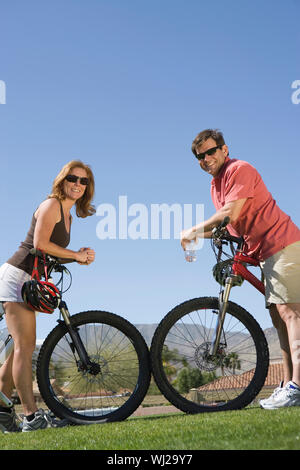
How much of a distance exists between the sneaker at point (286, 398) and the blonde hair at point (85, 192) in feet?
7.90

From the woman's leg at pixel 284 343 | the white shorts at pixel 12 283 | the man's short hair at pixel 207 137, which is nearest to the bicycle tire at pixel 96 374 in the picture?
the white shorts at pixel 12 283

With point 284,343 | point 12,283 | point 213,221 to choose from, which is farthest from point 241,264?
point 12,283

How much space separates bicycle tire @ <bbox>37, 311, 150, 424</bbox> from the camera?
4.83m

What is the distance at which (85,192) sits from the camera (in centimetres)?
526

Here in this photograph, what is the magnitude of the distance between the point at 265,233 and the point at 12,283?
7.54ft

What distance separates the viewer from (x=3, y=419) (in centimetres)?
497

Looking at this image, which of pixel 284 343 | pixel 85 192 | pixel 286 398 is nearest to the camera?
pixel 286 398

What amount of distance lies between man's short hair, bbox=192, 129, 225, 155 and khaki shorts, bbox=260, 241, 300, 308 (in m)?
1.16

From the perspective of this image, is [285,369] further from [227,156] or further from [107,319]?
[227,156]

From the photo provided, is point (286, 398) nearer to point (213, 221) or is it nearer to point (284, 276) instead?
point (284, 276)

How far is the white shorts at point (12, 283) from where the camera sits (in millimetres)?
4816

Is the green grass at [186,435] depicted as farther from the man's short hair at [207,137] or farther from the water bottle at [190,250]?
the man's short hair at [207,137]

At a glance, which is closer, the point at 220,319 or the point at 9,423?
the point at 220,319
